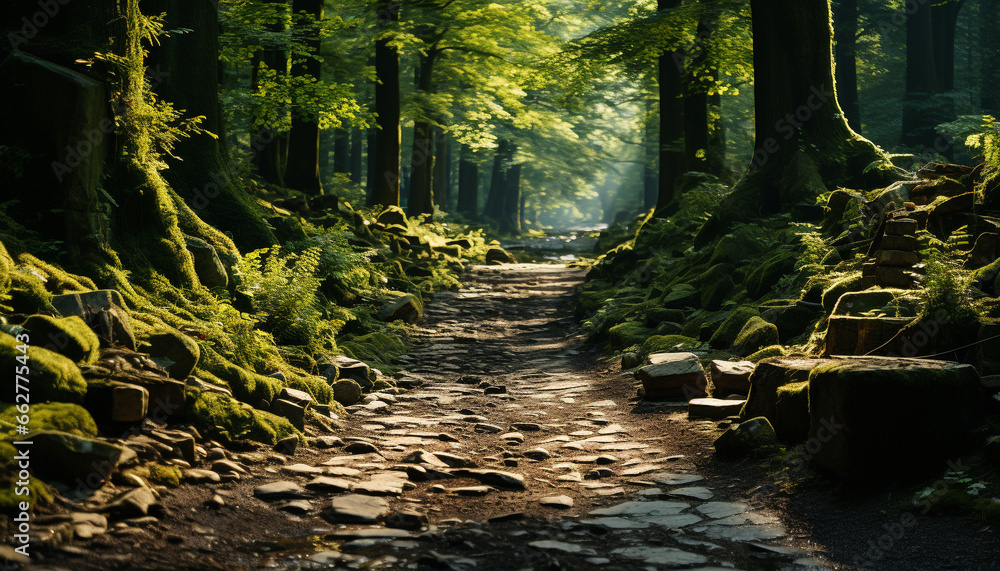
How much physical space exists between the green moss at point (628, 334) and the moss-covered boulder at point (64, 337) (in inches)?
270

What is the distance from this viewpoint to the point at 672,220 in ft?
51.3

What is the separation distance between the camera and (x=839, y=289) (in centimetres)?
744

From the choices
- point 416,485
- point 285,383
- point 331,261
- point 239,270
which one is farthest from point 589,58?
point 416,485

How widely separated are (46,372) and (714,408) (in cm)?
519

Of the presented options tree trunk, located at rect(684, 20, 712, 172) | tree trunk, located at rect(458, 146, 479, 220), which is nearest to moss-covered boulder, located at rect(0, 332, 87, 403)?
tree trunk, located at rect(684, 20, 712, 172)

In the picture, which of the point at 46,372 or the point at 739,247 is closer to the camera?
the point at 46,372

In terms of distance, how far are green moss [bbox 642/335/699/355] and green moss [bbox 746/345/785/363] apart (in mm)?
1245

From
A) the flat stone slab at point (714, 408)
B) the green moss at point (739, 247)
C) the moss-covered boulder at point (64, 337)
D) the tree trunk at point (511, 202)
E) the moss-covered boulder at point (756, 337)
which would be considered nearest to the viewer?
the moss-covered boulder at point (64, 337)

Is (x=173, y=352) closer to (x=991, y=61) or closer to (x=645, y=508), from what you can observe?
(x=645, y=508)

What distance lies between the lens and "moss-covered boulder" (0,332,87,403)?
3.93m

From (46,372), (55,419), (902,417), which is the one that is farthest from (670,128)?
(55,419)

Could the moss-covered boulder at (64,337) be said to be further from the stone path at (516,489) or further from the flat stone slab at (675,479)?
the flat stone slab at (675,479)

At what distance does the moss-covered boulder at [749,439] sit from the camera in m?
5.37

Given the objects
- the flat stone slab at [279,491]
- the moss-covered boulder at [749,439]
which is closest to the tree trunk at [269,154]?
the flat stone slab at [279,491]
